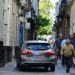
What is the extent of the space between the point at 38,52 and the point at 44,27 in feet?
239

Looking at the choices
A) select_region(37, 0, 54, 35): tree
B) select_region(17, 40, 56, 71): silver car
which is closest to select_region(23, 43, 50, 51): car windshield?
select_region(17, 40, 56, 71): silver car

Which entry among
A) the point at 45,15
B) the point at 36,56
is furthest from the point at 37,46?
the point at 45,15

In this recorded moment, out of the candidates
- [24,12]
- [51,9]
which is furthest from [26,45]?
[51,9]

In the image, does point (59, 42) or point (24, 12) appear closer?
point (59, 42)

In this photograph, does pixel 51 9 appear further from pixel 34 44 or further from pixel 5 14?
pixel 34 44

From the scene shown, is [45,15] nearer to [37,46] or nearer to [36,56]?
[37,46]

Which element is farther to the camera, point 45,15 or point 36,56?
point 45,15

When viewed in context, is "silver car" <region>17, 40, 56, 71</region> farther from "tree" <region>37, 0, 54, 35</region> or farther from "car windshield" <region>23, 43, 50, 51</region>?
"tree" <region>37, 0, 54, 35</region>

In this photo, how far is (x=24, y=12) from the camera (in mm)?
47688

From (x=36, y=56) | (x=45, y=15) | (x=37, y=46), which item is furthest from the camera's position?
(x=45, y=15)

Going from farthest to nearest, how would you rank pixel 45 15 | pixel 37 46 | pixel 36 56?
pixel 45 15 → pixel 37 46 → pixel 36 56

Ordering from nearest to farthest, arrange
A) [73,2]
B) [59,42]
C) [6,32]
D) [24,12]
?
[59,42] → [6,32] → [73,2] → [24,12]

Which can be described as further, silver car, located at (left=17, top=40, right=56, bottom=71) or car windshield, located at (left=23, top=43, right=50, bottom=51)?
car windshield, located at (left=23, top=43, right=50, bottom=51)

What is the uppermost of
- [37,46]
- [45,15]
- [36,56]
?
[45,15]
